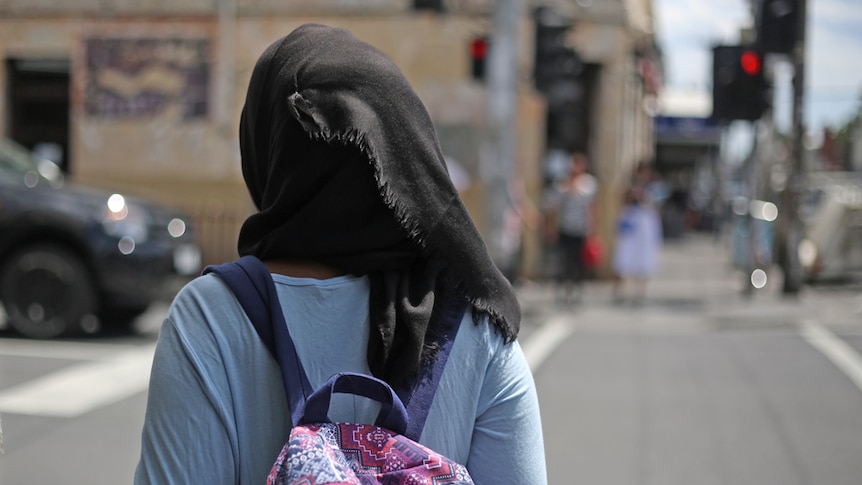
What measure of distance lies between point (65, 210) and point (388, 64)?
8.20 m

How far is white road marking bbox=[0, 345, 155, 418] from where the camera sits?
6699 mm

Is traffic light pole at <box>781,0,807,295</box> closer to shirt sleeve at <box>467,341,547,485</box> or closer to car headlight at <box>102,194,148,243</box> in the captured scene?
car headlight at <box>102,194,148,243</box>

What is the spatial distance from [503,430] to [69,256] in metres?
8.27

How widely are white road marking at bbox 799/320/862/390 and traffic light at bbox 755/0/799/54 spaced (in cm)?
377

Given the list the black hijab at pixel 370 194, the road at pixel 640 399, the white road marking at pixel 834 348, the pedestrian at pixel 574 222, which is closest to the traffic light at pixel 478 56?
the pedestrian at pixel 574 222

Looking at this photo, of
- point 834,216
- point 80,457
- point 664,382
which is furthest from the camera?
point 834,216

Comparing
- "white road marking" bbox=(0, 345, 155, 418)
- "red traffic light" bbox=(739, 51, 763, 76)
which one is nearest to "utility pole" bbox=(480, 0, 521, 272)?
"red traffic light" bbox=(739, 51, 763, 76)

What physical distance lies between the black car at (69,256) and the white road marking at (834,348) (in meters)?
6.24

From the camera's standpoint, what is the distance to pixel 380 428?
1.39m

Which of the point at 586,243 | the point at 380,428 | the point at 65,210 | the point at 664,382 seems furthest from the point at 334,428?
the point at 586,243

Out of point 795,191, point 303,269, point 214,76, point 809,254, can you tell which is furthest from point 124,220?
point 809,254

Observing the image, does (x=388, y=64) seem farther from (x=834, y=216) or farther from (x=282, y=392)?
(x=834, y=216)

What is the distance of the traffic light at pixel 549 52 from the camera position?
1267cm

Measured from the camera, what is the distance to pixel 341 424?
1.38 meters
